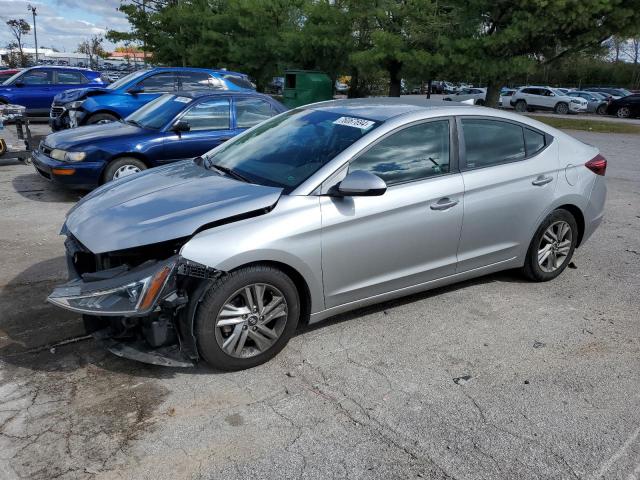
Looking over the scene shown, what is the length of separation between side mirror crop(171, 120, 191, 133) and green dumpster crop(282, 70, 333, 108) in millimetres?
13536

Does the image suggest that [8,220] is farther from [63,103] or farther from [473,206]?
[63,103]

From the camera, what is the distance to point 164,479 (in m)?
2.60

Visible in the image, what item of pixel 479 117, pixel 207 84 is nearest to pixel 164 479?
pixel 479 117

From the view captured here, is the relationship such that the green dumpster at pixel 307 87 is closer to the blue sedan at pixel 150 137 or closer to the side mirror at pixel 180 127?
the blue sedan at pixel 150 137

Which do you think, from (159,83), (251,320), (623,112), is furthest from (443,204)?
(623,112)

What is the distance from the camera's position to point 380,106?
14.6 feet

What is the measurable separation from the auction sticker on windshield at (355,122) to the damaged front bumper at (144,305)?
155cm

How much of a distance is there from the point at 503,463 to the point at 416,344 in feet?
4.08

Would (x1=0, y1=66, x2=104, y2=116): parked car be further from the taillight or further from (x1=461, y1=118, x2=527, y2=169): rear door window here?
the taillight

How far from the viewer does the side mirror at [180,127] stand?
A: 25.3 ft

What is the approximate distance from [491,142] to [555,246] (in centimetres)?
120

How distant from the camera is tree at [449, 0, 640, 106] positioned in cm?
1788

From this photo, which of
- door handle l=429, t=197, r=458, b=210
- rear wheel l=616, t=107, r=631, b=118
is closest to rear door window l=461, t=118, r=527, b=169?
door handle l=429, t=197, r=458, b=210

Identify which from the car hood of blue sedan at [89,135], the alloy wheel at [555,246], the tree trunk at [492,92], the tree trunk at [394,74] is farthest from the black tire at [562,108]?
the alloy wheel at [555,246]
